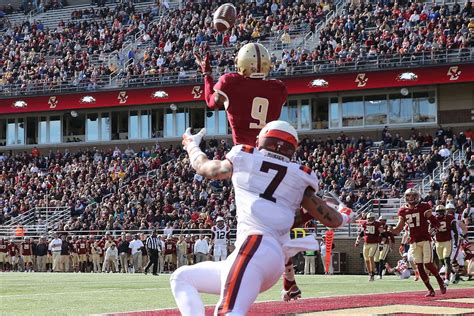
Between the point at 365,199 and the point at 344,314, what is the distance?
66.1 ft

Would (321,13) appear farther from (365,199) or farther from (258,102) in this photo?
(258,102)

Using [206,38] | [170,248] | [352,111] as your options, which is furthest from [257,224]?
[206,38]

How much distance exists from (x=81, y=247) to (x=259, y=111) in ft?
84.2

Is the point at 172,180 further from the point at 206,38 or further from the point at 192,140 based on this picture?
the point at 192,140

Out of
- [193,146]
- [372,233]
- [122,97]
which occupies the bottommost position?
[372,233]

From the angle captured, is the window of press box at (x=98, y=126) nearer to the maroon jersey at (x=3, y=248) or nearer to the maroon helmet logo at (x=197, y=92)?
the maroon helmet logo at (x=197, y=92)

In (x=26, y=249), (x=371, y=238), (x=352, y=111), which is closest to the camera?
(x=371, y=238)

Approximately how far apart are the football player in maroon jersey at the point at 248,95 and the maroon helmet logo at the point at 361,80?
28013 millimetres

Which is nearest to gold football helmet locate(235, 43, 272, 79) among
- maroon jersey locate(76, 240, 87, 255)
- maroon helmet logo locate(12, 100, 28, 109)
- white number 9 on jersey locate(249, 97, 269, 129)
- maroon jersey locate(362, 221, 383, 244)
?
white number 9 on jersey locate(249, 97, 269, 129)

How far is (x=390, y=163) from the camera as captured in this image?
32.2 metres

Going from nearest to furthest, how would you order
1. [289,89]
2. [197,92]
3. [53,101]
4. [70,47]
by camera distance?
[289,89] → [197,92] → [53,101] → [70,47]

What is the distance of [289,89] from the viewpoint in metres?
38.0

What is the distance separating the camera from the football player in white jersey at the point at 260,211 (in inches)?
234

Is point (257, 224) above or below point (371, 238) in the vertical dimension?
above
